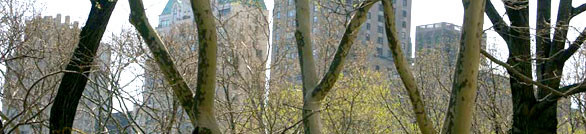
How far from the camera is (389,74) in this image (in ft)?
95.5

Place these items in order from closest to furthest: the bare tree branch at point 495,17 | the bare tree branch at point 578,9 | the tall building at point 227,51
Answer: the bare tree branch at point 495,17 → the bare tree branch at point 578,9 → the tall building at point 227,51

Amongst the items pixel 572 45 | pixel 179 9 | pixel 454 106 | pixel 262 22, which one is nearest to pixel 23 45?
pixel 262 22

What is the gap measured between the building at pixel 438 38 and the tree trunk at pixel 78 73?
16.8 metres

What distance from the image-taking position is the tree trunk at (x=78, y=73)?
8055 millimetres

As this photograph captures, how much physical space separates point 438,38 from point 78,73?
28.9 meters

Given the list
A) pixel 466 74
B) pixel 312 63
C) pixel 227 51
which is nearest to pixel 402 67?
pixel 312 63

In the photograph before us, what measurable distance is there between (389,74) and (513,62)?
18.8m

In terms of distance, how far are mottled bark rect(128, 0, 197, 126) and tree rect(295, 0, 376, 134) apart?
1808 millimetres

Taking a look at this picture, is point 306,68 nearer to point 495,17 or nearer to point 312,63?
point 312,63

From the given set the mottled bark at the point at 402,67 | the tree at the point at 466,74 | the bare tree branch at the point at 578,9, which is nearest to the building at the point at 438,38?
the bare tree branch at the point at 578,9

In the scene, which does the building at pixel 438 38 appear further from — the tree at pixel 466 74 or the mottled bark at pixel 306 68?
the tree at pixel 466 74

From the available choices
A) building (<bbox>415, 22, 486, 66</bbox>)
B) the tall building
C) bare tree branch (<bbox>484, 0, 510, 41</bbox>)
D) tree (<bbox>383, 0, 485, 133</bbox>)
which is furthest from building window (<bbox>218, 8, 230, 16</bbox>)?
tree (<bbox>383, 0, 485, 133</bbox>)

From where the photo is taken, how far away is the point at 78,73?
805cm

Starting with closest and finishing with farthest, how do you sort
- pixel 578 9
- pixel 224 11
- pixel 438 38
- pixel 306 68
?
pixel 306 68 < pixel 578 9 < pixel 224 11 < pixel 438 38
